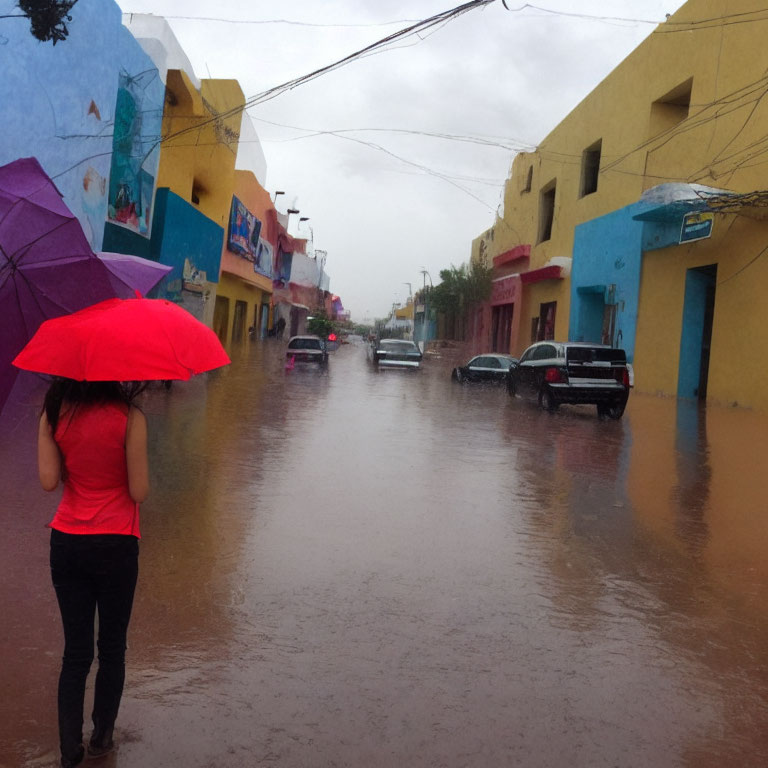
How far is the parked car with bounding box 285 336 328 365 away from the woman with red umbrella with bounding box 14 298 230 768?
26365 millimetres

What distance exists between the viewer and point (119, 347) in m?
2.75

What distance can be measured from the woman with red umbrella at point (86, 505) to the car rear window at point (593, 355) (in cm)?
1404

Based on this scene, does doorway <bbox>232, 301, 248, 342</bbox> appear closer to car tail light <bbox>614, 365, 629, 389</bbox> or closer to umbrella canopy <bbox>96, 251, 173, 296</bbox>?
car tail light <bbox>614, 365, 629, 389</bbox>

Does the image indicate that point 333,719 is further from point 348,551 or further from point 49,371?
point 348,551

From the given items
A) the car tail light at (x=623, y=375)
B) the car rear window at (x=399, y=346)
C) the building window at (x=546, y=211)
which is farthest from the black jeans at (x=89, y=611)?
the building window at (x=546, y=211)

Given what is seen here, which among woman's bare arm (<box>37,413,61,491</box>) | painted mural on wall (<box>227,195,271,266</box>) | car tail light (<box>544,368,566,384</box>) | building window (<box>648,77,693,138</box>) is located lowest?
woman's bare arm (<box>37,413,61,491</box>)

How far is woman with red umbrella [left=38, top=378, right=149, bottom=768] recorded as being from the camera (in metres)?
2.80

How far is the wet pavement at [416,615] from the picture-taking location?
314 centimetres

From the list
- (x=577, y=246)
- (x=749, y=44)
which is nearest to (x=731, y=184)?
(x=749, y=44)

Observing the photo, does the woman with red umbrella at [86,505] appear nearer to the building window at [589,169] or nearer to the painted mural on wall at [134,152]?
the painted mural on wall at [134,152]

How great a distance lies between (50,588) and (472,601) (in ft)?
8.20

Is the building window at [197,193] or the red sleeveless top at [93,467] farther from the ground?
the building window at [197,193]

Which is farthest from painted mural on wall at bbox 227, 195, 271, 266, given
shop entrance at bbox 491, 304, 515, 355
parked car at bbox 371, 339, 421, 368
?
shop entrance at bbox 491, 304, 515, 355

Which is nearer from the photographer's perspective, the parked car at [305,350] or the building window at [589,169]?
the parked car at [305,350]
